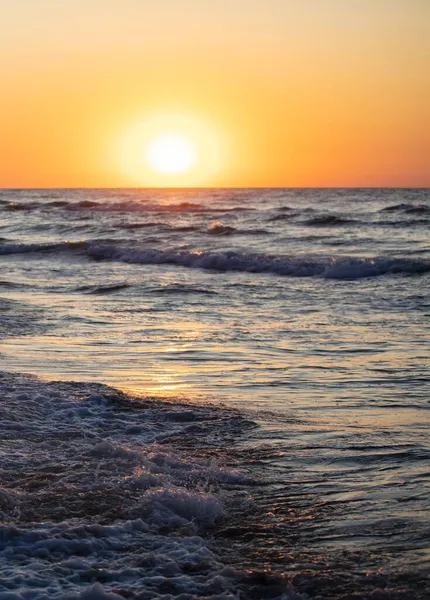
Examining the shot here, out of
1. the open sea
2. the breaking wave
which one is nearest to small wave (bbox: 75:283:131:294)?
the open sea

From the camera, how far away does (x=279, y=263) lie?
22.9 m

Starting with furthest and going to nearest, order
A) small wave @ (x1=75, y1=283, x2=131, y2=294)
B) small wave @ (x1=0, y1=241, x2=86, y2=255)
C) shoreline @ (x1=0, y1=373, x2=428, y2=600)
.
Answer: small wave @ (x1=0, y1=241, x2=86, y2=255) < small wave @ (x1=75, y1=283, x2=131, y2=294) < shoreline @ (x1=0, y1=373, x2=428, y2=600)

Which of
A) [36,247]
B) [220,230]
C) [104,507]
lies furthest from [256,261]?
[104,507]

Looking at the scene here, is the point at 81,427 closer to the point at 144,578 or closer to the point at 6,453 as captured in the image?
the point at 6,453

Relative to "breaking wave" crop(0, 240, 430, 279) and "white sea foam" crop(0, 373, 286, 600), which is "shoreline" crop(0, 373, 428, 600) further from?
"breaking wave" crop(0, 240, 430, 279)

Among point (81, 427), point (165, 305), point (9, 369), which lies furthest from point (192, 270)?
point (81, 427)

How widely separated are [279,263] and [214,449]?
16816 mm

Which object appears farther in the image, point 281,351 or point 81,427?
point 281,351

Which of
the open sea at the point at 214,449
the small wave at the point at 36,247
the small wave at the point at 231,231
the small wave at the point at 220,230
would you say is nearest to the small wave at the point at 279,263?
the small wave at the point at 36,247

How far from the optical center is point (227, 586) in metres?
4.12

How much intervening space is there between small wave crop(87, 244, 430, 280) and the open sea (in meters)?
5.17

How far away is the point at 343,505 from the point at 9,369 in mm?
5012

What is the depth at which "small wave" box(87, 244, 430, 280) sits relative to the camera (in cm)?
2116

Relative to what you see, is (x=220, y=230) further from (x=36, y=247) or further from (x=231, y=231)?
(x=36, y=247)
